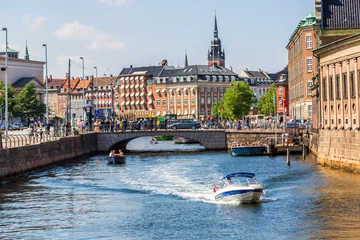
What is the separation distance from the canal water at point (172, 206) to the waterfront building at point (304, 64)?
142 feet

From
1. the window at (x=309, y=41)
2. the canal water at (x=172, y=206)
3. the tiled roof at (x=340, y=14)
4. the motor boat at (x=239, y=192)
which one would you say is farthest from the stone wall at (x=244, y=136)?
the motor boat at (x=239, y=192)

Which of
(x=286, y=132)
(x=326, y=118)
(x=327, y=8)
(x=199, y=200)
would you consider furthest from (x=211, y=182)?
(x=286, y=132)

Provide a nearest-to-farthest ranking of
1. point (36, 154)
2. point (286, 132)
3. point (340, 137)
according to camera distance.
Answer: point (340, 137) < point (36, 154) < point (286, 132)

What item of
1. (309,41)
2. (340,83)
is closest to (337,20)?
(340,83)

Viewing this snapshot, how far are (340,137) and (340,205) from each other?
23958 mm

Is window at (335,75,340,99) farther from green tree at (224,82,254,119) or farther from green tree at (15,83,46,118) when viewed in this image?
green tree at (15,83,46,118)

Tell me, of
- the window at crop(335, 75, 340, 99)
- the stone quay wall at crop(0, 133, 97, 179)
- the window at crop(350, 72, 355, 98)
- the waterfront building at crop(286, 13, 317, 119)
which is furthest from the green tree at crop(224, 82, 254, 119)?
the window at crop(350, 72, 355, 98)

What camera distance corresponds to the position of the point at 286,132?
4535 inches

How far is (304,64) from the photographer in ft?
436

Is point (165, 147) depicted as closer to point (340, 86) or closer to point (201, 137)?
point (201, 137)

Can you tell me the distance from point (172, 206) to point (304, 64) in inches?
3047

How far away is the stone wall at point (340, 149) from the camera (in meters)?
74.0

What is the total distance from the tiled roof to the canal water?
17.4 metres

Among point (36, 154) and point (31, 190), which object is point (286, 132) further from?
point (31, 190)
